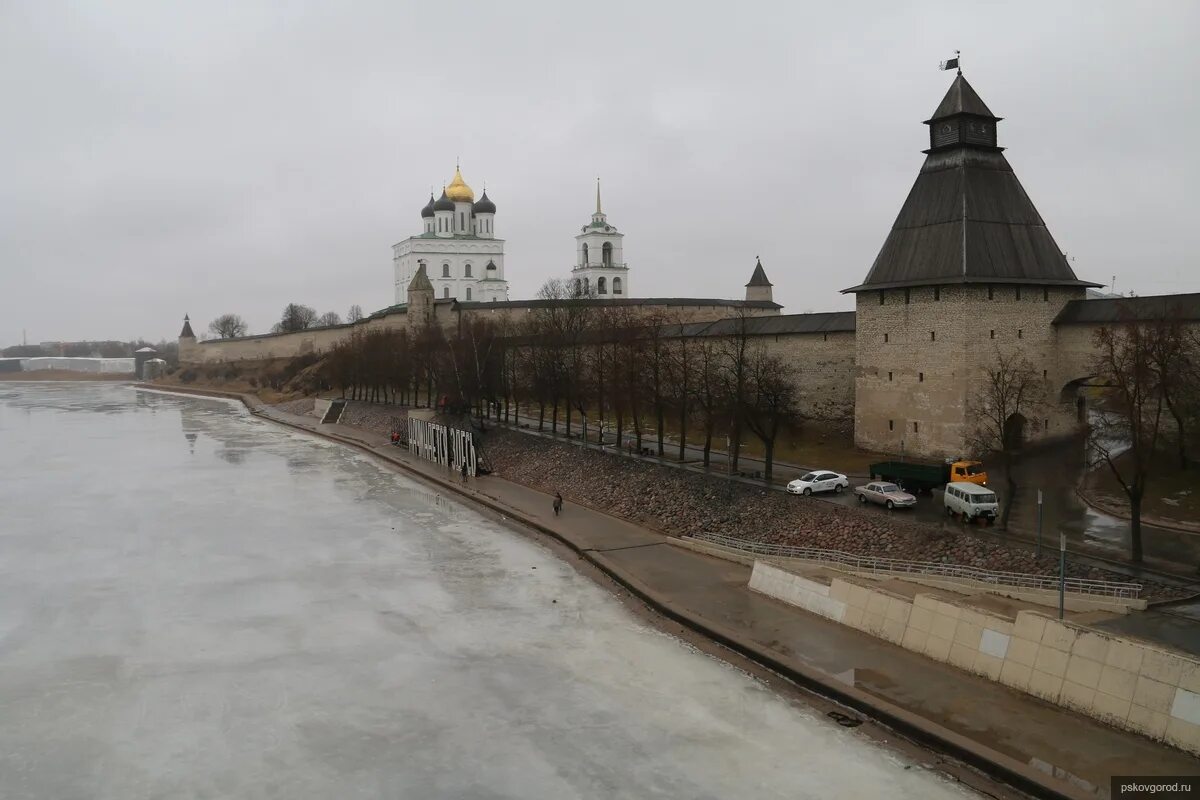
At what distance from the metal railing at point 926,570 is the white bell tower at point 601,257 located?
197ft

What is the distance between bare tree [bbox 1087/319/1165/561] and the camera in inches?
554

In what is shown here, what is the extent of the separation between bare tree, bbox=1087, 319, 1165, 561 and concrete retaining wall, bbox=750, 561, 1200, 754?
3.95m

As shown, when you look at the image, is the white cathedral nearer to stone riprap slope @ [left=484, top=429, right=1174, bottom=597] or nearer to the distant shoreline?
stone riprap slope @ [left=484, top=429, right=1174, bottom=597]

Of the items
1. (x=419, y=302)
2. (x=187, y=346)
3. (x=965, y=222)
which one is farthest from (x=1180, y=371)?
(x=187, y=346)

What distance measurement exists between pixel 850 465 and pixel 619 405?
333 inches

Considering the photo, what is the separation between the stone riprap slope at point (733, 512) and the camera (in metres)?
15.1

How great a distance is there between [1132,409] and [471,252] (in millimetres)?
72500

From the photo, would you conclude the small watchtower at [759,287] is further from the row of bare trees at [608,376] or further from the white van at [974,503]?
the white van at [974,503]

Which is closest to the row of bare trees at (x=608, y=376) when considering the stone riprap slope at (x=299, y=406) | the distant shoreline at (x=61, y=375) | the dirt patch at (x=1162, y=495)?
the stone riprap slope at (x=299, y=406)

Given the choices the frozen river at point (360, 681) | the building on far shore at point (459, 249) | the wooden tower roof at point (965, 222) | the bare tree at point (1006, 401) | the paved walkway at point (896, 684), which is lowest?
the frozen river at point (360, 681)

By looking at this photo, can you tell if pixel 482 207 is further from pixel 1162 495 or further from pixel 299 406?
pixel 1162 495

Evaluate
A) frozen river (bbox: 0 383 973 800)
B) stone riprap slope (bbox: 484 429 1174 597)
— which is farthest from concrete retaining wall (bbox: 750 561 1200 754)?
stone riprap slope (bbox: 484 429 1174 597)

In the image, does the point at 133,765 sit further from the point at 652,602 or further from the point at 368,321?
the point at 368,321

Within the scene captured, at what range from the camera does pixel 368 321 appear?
70.7 metres
